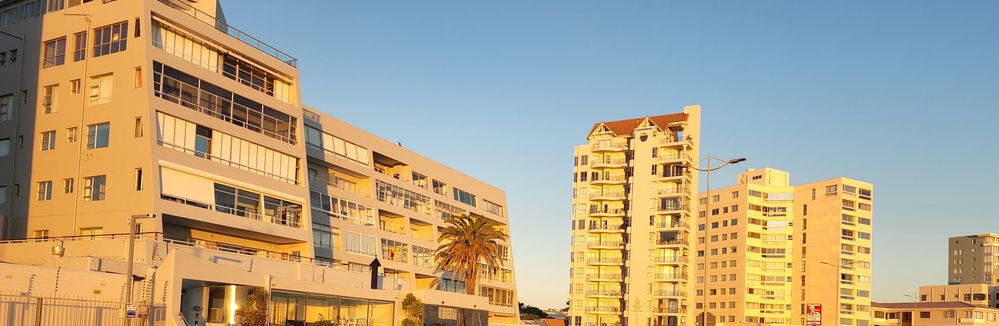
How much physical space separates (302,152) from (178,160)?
40.5 ft

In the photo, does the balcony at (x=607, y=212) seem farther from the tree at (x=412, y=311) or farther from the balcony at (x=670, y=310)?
the tree at (x=412, y=311)

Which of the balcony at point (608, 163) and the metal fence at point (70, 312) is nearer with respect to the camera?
the metal fence at point (70, 312)

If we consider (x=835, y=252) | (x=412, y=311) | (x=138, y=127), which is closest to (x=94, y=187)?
(x=138, y=127)

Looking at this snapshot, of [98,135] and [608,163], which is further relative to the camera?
[608,163]

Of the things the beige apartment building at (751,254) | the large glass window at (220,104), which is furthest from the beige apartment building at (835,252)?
the large glass window at (220,104)

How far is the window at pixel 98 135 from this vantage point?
A: 56734 millimetres

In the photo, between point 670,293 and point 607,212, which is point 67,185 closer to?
point 670,293

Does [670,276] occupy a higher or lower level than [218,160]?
lower

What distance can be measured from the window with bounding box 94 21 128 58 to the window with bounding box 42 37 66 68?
8.13 ft

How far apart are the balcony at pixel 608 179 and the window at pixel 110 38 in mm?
84882

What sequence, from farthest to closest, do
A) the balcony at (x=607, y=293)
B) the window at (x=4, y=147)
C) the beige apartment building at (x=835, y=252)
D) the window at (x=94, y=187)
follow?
the beige apartment building at (x=835, y=252)
the balcony at (x=607, y=293)
the window at (x=4, y=147)
the window at (x=94, y=187)

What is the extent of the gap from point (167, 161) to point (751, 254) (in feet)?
373

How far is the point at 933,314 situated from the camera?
16975 cm

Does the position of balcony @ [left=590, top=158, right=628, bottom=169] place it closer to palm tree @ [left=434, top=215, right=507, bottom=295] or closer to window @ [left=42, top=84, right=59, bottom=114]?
palm tree @ [left=434, top=215, right=507, bottom=295]
